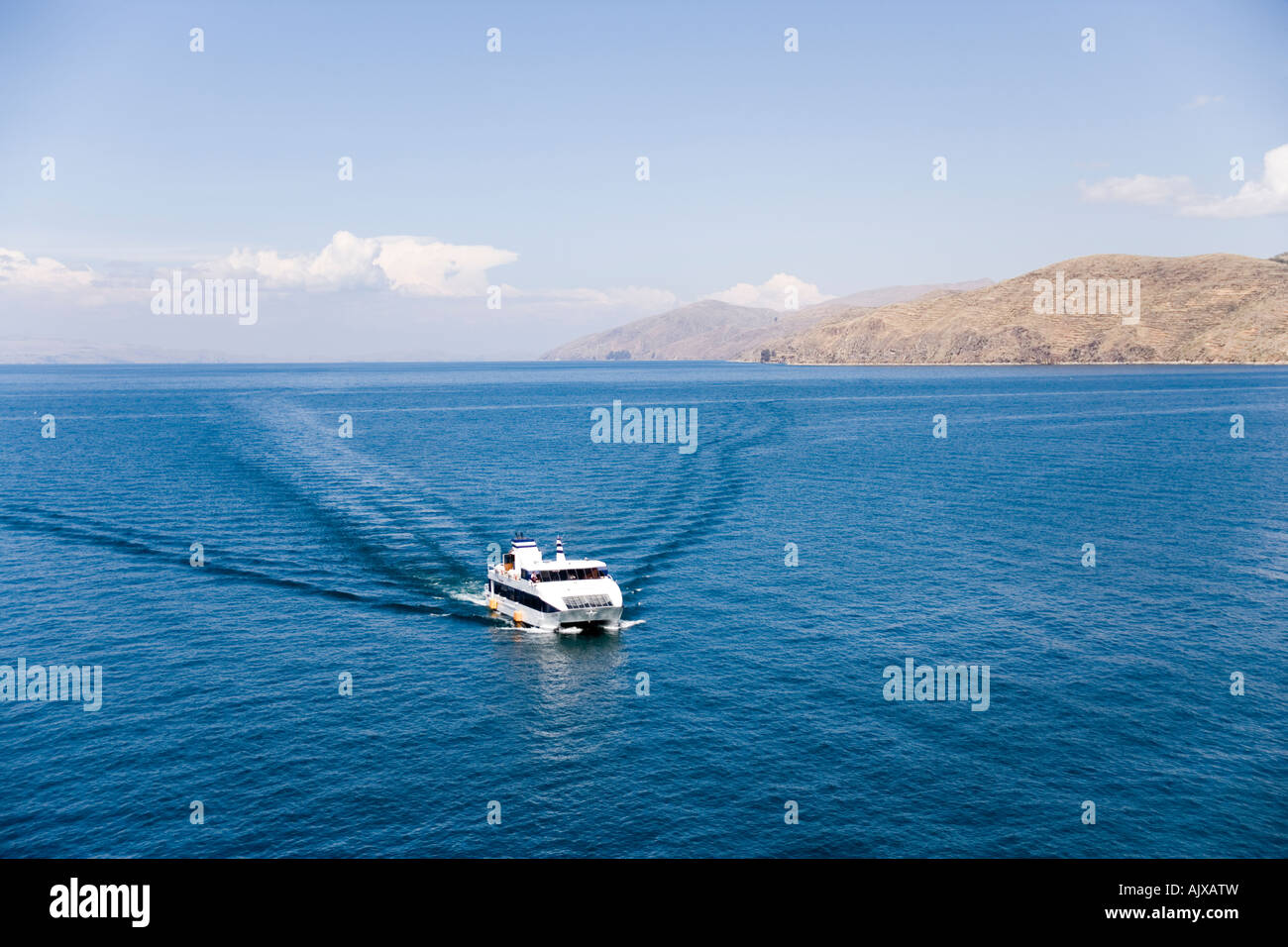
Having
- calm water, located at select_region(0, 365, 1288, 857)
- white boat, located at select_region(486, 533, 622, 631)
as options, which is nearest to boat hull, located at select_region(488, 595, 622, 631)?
white boat, located at select_region(486, 533, 622, 631)

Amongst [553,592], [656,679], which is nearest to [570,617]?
[553,592]

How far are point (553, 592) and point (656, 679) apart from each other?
1567cm

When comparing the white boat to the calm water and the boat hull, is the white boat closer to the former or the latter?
the boat hull

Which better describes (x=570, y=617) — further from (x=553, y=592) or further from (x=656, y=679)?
(x=656, y=679)

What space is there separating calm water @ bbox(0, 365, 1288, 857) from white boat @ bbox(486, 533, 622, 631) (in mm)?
2000

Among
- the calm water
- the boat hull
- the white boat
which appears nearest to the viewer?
the calm water

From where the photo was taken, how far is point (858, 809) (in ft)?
166

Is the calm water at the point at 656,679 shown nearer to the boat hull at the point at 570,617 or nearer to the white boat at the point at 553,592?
the boat hull at the point at 570,617

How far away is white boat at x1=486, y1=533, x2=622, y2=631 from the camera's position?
8000cm

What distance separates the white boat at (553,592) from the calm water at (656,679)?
2.00 meters

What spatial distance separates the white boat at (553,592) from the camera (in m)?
80.0
